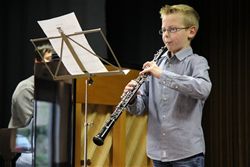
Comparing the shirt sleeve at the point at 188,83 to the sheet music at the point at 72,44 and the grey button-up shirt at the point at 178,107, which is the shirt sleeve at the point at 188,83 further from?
the sheet music at the point at 72,44

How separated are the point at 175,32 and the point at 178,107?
285mm

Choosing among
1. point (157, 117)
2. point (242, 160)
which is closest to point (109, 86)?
point (157, 117)

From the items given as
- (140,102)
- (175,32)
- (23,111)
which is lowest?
(23,111)

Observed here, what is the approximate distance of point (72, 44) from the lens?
6.22 ft

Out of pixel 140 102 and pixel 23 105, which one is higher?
pixel 140 102

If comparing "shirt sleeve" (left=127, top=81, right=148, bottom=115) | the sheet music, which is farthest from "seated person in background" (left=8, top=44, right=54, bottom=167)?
"shirt sleeve" (left=127, top=81, right=148, bottom=115)

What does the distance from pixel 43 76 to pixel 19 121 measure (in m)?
0.31

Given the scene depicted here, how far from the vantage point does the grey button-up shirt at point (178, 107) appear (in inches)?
65.4

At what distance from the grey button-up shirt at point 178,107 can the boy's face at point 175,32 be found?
3 cm

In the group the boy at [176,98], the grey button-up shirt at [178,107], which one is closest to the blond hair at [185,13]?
the boy at [176,98]

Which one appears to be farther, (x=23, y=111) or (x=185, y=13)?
(x=23, y=111)

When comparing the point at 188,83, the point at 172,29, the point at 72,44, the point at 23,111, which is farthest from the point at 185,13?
the point at 23,111

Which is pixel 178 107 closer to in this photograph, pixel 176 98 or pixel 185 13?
pixel 176 98

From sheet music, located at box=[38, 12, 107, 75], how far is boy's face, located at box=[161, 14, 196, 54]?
294 millimetres
